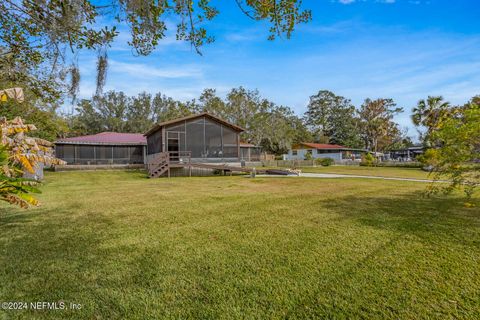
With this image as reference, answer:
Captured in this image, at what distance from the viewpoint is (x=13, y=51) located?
534cm

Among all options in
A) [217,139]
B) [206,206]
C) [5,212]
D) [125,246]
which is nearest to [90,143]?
[217,139]

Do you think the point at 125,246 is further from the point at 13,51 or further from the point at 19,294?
the point at 13,51

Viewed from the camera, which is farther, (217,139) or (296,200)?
(217,139)

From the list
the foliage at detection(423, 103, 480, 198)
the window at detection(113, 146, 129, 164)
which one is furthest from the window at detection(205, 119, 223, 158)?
the foliage at detection(423, 103, 480, 198)

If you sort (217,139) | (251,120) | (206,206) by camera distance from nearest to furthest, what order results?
(206,206) → (217,139) → (251,120)

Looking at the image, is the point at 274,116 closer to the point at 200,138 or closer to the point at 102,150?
the point at 200,138

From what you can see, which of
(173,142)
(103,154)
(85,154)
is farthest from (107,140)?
(173,142)

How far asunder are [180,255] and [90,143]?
2336 cm

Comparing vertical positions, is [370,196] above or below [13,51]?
below

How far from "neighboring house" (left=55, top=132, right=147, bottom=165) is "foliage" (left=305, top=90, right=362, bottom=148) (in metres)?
37.5

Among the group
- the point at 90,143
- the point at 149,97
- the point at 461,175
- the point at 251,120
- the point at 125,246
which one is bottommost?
the point at 125,246

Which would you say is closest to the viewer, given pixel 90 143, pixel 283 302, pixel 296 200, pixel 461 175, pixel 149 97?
pixel 283 302

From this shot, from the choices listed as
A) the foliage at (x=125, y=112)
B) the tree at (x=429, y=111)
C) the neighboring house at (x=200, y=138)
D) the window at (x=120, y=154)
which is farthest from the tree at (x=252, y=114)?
the tree at (x=429, y=111)

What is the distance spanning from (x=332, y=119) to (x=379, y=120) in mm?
9835
